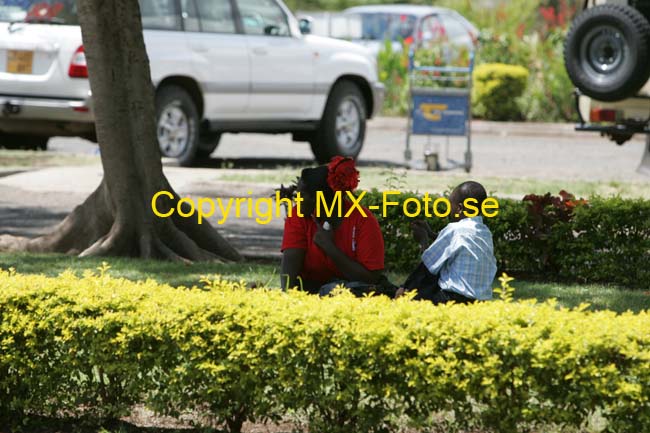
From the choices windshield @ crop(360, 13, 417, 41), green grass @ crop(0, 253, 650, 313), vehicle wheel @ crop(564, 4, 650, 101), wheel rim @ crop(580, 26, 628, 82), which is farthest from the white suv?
windshield @ crop(360, 13, 417, 41)

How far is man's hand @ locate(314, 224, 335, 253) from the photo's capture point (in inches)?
249

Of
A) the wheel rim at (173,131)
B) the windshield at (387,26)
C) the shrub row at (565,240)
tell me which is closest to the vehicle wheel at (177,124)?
the wheel rim at (173,131)

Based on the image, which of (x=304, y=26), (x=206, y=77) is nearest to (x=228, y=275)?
(x=206, y=77)

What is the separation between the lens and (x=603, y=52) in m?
13.8

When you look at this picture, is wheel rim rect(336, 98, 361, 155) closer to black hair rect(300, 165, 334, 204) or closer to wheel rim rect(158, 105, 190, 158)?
wheel rim rect(158, 105, 190, 158)

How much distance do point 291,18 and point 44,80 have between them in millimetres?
3252

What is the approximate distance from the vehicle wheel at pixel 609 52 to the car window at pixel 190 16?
12.5ft

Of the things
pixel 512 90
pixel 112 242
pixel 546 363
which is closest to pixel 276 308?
pixel 546 363

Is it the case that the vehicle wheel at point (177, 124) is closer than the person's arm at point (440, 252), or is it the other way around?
the person's arm at point (440, 252)

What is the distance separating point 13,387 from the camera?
570 cm

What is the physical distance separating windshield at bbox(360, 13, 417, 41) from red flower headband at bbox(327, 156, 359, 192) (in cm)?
1922

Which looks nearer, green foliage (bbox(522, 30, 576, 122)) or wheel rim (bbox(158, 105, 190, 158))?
wheel rim (bbox(158, 105, 190, 158))

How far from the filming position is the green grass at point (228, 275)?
8125mm

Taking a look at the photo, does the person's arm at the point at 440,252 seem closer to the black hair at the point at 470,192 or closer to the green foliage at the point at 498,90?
the black hair at the point at 470,192
